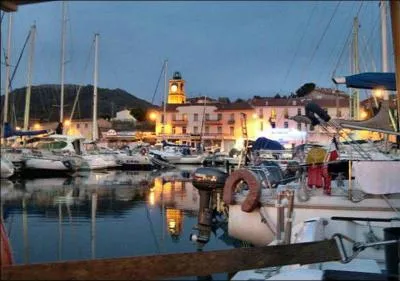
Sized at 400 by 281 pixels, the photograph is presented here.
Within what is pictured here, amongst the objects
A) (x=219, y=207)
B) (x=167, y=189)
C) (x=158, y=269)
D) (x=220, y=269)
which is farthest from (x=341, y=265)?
(x=167, y=189)

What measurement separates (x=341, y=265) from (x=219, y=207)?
306 inches

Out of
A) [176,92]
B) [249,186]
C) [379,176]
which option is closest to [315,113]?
[379,176]

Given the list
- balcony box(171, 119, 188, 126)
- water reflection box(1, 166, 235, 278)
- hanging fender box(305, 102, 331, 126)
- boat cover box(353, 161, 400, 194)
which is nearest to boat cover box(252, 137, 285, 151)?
water reflection box(1, 166, 235, 278)

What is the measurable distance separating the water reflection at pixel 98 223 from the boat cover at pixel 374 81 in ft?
15.7

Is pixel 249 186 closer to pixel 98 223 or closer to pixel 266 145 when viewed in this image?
pixel 98 223

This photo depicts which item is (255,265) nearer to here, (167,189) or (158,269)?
(158,269)

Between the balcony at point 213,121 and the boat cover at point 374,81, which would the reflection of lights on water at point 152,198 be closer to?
the boat cover at point 374,81

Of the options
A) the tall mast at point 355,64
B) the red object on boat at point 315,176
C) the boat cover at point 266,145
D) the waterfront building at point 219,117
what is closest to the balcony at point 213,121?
the waterfront building at point 219,117

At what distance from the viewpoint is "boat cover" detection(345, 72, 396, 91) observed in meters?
12.1

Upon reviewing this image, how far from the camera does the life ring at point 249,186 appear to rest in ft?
33.0

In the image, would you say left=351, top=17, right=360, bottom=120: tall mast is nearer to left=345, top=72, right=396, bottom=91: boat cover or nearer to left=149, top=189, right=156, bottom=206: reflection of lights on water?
left=149, top=189, right=156, bottom=206: reflection of lights on water

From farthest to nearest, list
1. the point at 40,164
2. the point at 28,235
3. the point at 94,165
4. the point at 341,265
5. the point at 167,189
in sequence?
1. the point at 94,165
2. the point at 40,164
3. the point at 167,189
4. the point at 28,235
5. the point at 341,265

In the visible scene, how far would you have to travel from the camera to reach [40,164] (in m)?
34.8

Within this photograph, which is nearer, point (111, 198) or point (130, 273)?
point (130, 273)
